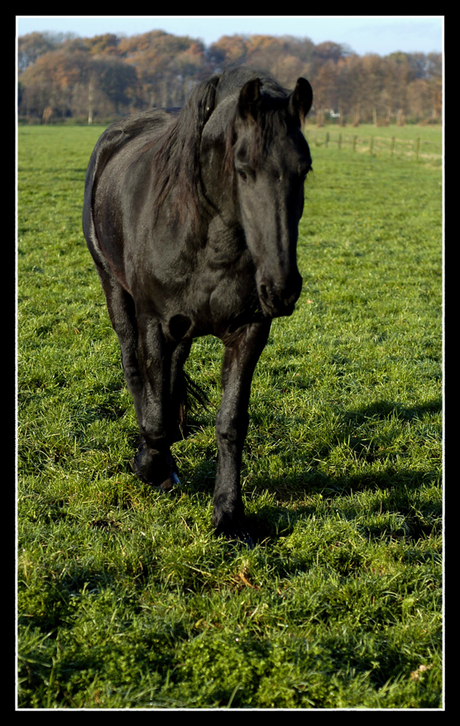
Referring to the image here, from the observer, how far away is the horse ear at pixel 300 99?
2.45 m

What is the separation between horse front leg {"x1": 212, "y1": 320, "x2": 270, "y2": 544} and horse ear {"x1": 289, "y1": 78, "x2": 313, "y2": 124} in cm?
108

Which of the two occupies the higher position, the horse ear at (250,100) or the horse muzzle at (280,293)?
the horse ear at (250,100)

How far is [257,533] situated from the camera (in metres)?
3.28

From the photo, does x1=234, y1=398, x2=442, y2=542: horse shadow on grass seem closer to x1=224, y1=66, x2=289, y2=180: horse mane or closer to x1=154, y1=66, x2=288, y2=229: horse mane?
x1=154, y1=66, x2=288, y2=229: horse mane

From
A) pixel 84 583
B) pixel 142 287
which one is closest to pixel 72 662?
pixel 84 583

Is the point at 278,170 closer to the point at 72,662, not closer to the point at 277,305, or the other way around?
the point at 277,305

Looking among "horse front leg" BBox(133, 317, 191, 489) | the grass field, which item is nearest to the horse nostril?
"horse front leg" BBox(133, 317, 191, 489)

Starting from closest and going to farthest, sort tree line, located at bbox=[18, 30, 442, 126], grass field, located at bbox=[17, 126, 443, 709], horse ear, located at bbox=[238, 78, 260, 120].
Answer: grass field, located at bbox=[17, 126, 443, 709] → horse ear, located at bbox=[238, 78, 260, 120] → tree line, located at bbox=[18, 30, 442, 126]

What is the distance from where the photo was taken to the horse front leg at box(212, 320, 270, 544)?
320cm

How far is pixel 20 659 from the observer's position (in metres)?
2.28

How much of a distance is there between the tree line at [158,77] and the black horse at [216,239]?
24.0 meters

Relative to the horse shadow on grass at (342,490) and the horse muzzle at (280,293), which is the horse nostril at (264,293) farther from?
the horse shadow on grass at (342,490)

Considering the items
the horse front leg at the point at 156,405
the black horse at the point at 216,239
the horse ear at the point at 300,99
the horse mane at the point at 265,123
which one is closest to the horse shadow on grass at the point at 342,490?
the black horse at the point at 216,239
